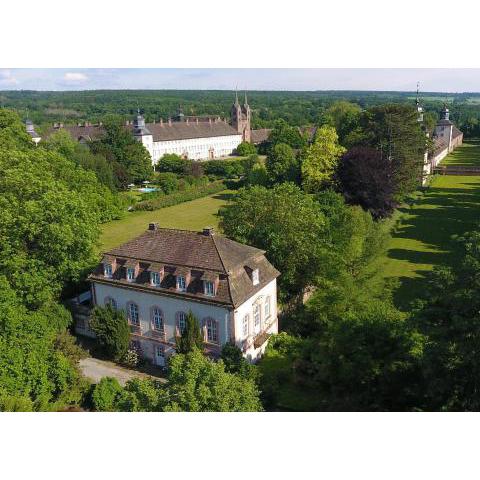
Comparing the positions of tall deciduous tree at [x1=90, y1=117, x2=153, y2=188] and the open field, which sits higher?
tall deciduous tree at [x1=90, y1=117, x2=153, y2=188]

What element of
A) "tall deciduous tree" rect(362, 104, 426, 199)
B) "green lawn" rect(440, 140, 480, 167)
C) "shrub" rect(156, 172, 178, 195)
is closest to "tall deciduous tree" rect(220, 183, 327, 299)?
"tall deciduous tree" rect(362, 104, 426, 199)

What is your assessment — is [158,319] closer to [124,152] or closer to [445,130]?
[124,152]

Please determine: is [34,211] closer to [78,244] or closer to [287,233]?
[78,244]

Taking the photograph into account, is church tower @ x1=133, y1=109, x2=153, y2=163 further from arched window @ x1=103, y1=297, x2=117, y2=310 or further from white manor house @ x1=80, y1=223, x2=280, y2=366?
white manor house @ x1=80, y1=223, x2=280, y2=366

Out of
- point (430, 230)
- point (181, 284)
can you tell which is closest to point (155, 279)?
point (181, 284)

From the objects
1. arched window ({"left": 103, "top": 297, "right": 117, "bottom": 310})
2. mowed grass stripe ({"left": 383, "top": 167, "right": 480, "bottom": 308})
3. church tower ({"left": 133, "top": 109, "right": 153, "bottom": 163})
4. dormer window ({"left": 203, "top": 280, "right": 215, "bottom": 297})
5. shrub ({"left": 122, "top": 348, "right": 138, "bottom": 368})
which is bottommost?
shrub ({"left": 122, "top": 348, "right": 138, "bottom": 368})

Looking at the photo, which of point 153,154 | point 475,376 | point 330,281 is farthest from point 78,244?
point 153,154

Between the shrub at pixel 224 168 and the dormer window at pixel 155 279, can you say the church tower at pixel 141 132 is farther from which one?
the dormer window at pixel 155 279
